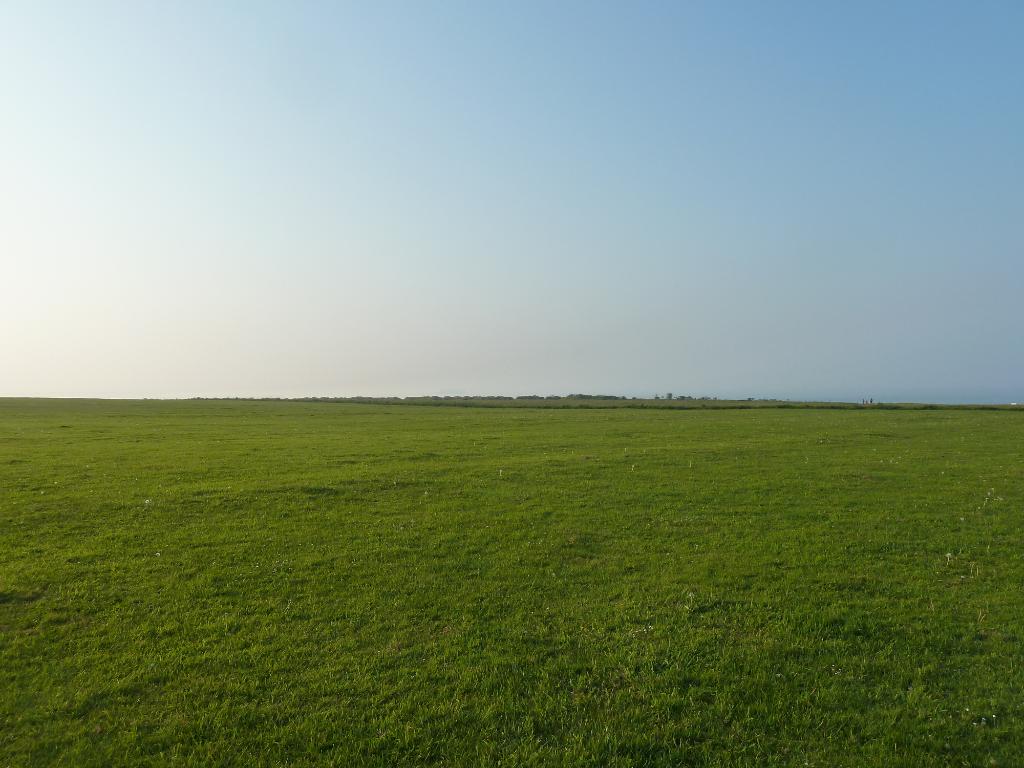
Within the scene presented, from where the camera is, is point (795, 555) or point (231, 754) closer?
point (231, 754)

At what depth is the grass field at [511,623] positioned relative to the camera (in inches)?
318

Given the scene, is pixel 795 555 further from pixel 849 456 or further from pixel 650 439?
pixel 650 439

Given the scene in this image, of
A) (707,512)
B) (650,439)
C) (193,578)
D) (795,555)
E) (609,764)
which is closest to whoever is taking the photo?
(609,764)

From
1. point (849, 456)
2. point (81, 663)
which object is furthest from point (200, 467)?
point (849, 456)

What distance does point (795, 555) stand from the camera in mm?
15180

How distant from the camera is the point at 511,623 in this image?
11.3m

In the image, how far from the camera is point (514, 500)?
70.9ft

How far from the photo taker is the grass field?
318 inches

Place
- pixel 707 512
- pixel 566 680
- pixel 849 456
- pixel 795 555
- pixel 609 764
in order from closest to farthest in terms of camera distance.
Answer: pixel 609 764 → pixel 566 680 → pixel 795 555 → pixel 707 512 → pixel 849 456

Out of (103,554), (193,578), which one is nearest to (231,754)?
(193,578)

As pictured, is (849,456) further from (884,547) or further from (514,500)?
(514,500)

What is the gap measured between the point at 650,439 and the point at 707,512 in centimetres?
2267

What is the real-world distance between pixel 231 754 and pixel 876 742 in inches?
326

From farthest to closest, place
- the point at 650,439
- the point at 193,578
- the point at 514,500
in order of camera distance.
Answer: the point at 650,439 → the point at 514,500 → the point at 193,578
